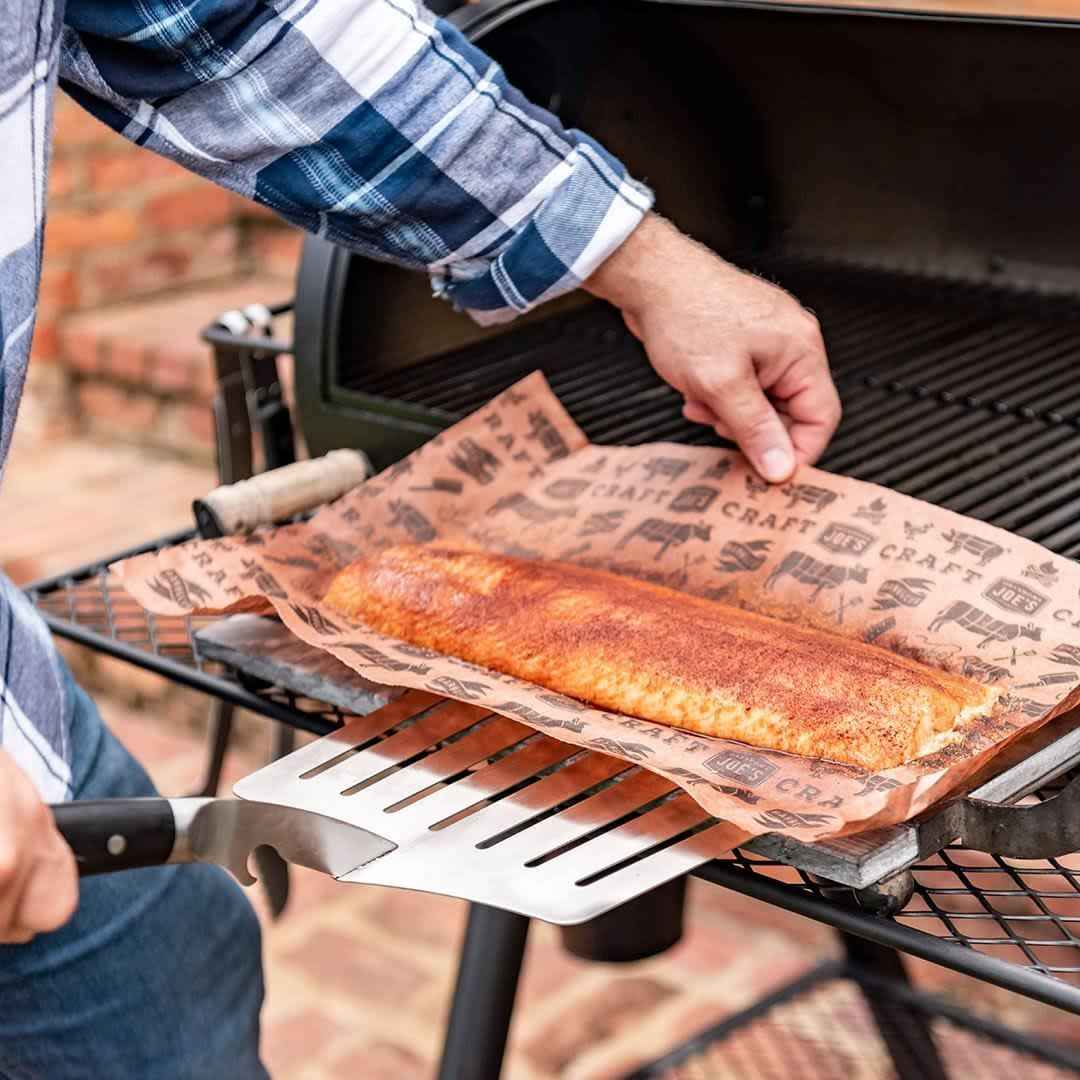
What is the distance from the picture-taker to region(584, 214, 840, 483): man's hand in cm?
107

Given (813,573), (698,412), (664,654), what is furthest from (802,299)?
(664,654)

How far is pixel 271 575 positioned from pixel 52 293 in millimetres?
2086

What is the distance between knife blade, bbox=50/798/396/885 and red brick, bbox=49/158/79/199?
2.34 metres

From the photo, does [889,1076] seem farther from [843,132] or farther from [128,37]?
[128,37]

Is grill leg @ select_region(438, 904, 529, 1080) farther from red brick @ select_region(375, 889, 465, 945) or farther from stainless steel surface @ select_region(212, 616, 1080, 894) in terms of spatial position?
red brick @ select_region(375, 889, 465, 945)

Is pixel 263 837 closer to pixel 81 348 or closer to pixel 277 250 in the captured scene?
pixel 81 348

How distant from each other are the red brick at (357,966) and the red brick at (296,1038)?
68mm

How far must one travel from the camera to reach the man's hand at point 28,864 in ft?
2.07

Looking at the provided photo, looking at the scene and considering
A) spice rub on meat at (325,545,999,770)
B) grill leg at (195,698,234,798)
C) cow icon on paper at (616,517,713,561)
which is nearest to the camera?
spice rub on meat at (325,545,999,770)

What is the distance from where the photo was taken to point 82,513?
9.27 ft

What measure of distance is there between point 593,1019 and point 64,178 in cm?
178

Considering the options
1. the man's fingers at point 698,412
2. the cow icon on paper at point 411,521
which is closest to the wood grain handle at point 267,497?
the cow icon on paper at point 411,521

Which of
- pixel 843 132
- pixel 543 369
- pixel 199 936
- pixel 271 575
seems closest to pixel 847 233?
pixel 843 132

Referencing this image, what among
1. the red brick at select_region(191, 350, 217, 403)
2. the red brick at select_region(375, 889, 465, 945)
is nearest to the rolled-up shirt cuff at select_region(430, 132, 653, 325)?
the red brick at select_region(375, 889, 465, 945)
